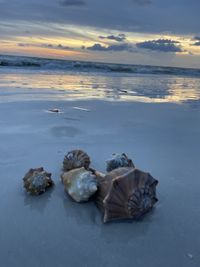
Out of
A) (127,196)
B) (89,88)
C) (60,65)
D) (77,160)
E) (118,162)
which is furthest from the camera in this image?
(60,65)

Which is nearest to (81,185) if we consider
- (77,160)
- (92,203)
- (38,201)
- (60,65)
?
(92,203)

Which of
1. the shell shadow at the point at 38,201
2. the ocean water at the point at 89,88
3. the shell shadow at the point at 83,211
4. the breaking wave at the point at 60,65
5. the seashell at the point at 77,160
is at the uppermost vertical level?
the seashell at the point at 77,160

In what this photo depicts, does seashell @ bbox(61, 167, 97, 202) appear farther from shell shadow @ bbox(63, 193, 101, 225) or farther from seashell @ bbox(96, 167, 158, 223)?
seashell @ bbox(96, 167, 158, 223)

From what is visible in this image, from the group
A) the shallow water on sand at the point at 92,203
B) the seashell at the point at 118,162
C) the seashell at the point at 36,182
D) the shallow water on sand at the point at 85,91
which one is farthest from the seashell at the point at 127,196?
the shallow water on sand at the point at 85,91

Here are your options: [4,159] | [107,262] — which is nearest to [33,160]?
[4,159]

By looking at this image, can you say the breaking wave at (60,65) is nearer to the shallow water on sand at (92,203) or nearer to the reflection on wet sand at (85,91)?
the reflection on wet sand at (85,91)

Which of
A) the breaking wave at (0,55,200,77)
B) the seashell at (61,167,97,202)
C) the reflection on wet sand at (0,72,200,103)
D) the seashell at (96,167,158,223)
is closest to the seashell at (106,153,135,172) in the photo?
the seashell at (61,167,97,202)

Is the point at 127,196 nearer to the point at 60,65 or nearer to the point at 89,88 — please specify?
the point at 89,88
